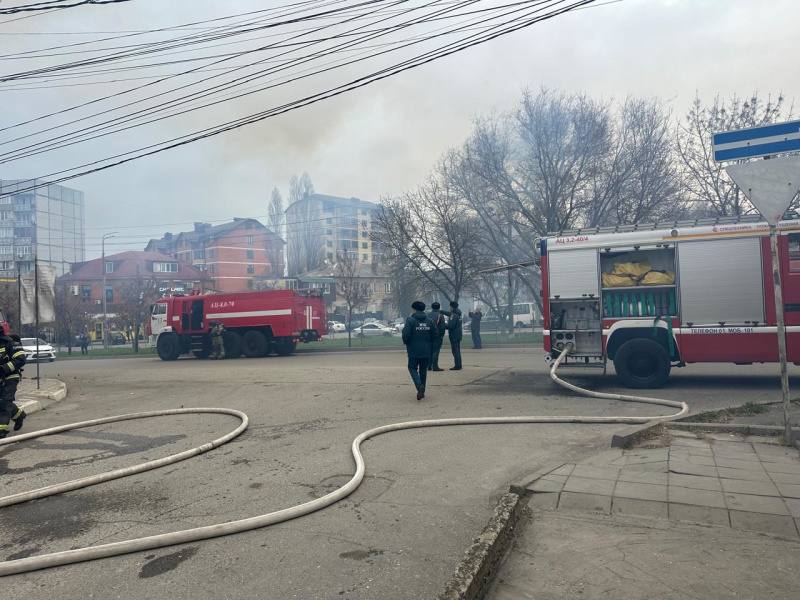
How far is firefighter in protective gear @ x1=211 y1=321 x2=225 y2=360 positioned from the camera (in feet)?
72.8

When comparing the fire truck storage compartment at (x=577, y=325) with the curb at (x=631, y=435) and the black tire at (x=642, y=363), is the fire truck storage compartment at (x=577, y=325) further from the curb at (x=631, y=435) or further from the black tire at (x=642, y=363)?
the curb at (x=631, y=435)

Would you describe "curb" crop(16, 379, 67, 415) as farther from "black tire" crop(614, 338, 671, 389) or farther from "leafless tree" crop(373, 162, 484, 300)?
"leafless tree" crop(373, 162, 484, 300)

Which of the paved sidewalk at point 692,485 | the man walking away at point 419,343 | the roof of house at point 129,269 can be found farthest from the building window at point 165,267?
the paved sidewalk at point 692,485

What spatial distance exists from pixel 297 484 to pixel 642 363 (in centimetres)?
707

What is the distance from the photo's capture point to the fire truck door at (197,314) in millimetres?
22812

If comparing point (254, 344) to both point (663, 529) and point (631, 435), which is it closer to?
point (631, 435)

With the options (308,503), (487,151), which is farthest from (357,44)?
(487,151)

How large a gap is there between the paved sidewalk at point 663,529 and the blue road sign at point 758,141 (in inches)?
117

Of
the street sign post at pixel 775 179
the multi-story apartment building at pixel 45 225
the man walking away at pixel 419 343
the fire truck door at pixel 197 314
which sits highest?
the multi-story apartment building at pixel 45 225

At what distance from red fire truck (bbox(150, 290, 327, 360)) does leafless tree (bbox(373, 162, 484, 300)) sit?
5753 mm

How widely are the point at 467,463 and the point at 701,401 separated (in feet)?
15.9

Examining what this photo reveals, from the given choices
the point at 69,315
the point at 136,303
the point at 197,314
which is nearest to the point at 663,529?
the point at 197,314

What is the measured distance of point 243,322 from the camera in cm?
2195

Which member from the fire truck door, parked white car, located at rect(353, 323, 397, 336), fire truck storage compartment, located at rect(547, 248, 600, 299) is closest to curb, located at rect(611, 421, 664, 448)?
fire truck storage compartment, located at rect(547, 248, 600, 299)
